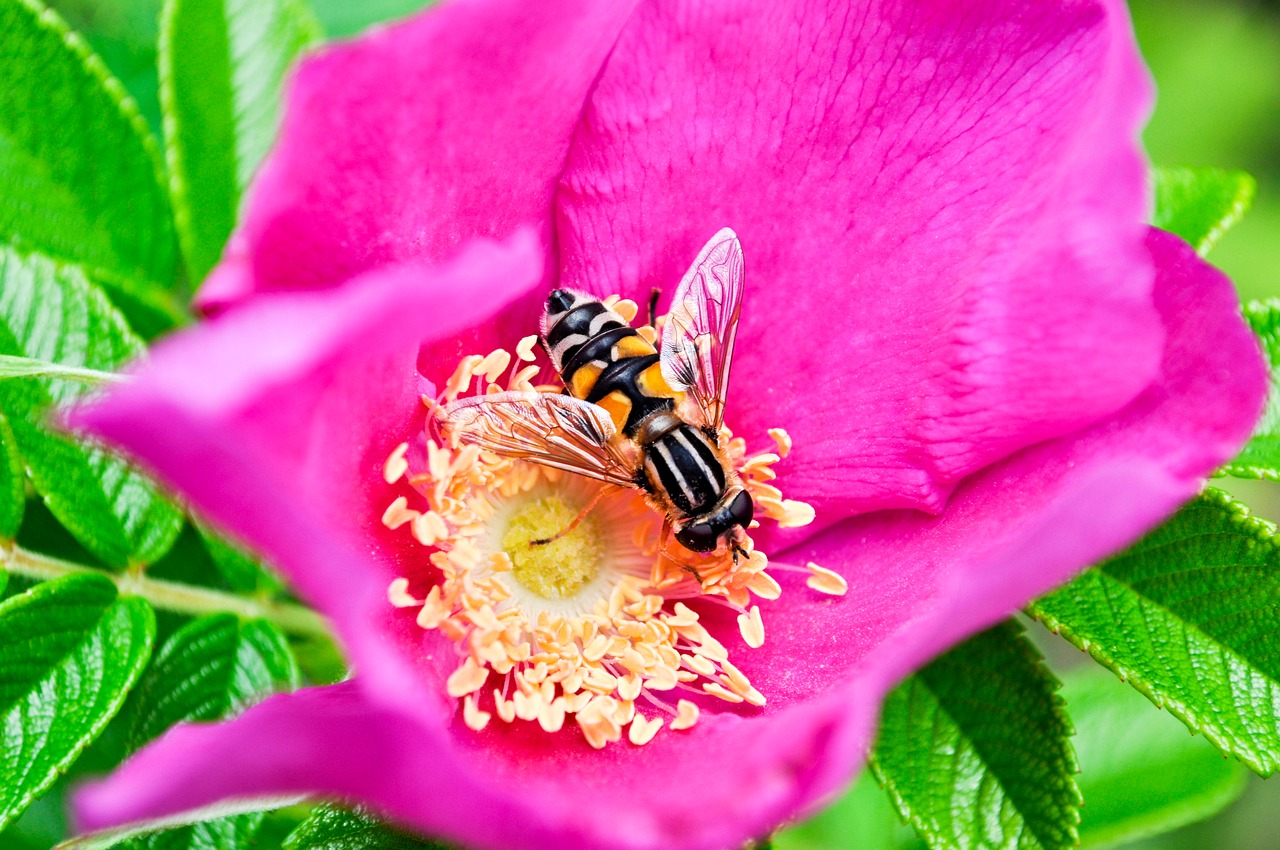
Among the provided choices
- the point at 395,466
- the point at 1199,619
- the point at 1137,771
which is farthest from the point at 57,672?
the point at 1137,771

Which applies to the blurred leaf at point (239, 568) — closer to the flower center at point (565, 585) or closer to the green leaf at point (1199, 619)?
the flower center at point (565, 585)

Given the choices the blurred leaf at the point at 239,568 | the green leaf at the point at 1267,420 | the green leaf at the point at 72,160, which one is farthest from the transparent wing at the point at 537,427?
the green leaf at the point at 1267,420

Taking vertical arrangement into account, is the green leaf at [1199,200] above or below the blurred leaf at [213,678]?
above

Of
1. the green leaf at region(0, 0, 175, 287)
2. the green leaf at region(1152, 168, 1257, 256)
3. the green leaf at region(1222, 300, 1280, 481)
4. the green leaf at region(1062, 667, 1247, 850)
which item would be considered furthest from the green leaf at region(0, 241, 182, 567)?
the green leaf at region(1062, 667, 1247, 850)

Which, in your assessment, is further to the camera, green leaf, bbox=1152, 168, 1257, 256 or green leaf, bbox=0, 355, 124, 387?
green leaf, bbox=1152, 168, 1257, 256

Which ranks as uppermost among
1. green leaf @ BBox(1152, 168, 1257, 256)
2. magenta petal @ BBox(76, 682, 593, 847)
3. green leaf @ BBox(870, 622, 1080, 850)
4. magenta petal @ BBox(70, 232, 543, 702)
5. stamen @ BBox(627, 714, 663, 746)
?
magenta petal @ BBox(70, 232, 543, 702)

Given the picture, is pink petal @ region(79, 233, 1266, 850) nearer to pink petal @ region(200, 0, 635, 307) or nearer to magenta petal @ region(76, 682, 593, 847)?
magenta petal @ region(76, 682, 593, 847)
